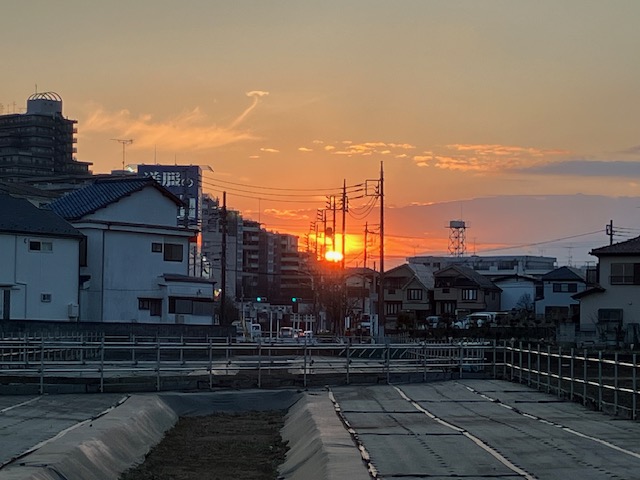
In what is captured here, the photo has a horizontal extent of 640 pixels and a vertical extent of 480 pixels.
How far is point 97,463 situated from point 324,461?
3677 mm

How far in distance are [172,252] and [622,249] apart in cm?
2557

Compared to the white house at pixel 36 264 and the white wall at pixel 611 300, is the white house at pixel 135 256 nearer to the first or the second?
the white house at pixel 36 264

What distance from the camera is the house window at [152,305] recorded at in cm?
5762

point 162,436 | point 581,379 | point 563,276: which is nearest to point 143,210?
point 162,436

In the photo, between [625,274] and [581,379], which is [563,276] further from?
[581,379]

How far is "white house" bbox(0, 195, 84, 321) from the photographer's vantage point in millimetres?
49750

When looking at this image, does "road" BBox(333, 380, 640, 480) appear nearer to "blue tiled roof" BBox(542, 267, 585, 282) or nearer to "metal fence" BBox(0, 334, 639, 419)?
"metal fence" BBox(0, 334, 639, 419)

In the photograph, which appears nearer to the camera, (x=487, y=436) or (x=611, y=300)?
(x=487, y=436)

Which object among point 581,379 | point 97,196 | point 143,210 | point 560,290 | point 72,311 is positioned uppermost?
point 97,196

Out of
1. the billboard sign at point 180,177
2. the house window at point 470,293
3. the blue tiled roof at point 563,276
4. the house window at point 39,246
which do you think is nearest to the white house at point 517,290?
the house window at point 470,293

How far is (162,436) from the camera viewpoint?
78.1 ft

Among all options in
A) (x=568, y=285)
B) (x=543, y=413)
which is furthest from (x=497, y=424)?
(x=568, y=285)

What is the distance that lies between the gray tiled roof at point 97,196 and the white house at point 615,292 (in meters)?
24.6

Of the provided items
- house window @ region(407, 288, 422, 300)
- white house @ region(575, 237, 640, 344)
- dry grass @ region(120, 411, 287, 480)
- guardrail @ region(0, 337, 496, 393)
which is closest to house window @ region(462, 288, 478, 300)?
house window @ region(407, 288, 422, 300)
